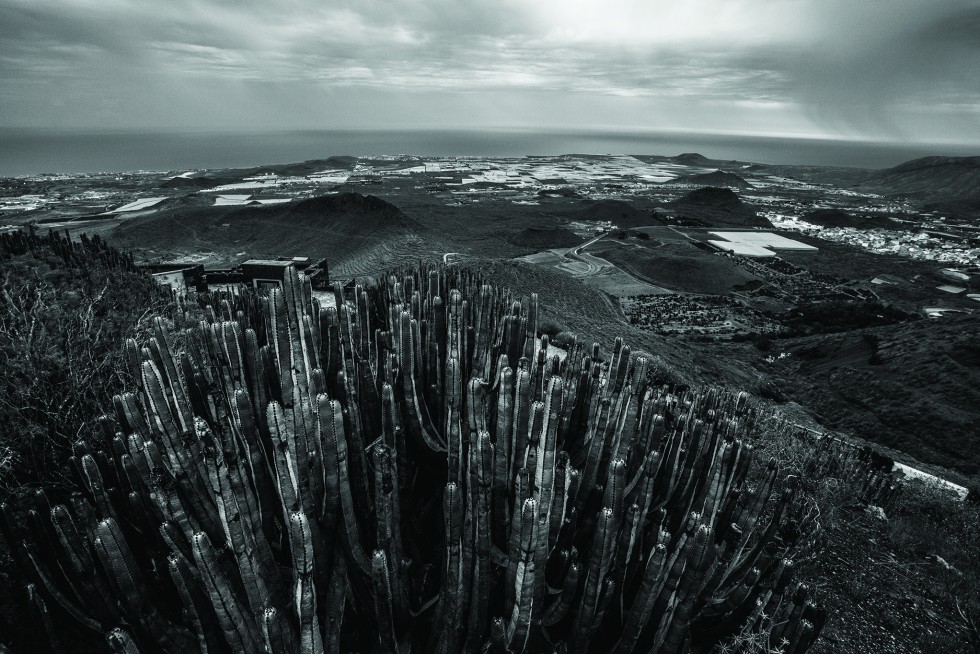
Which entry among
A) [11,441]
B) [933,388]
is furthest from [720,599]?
[933,388]

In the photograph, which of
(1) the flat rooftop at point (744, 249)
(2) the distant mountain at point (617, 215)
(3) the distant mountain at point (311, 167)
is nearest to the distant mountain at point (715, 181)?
(2) the distant mountain at point (617, 215)

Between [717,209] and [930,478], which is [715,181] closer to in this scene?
[717,209]

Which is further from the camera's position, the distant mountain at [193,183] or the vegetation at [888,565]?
the distant mountain at [193,183]

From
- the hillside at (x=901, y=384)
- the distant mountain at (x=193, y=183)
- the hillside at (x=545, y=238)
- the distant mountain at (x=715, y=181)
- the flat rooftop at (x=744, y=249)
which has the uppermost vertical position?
the distant mountain at (x=715, y=181)

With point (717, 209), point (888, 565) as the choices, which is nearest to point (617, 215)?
point (717, 209)

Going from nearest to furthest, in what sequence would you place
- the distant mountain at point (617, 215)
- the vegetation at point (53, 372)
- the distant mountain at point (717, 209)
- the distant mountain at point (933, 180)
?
the vegetation at point (53, 372), the distant mountain at point (617, 215), the distant mountain at point (717, 209), the distant mountain at point (933, 180)

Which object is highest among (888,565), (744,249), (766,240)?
(766,240)

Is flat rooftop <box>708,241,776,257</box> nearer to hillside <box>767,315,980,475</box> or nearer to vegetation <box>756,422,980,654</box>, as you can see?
hillside <box>767,315,980,475</box>

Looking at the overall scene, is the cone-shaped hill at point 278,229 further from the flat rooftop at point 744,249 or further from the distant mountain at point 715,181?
the distant mountain at point 715,181
